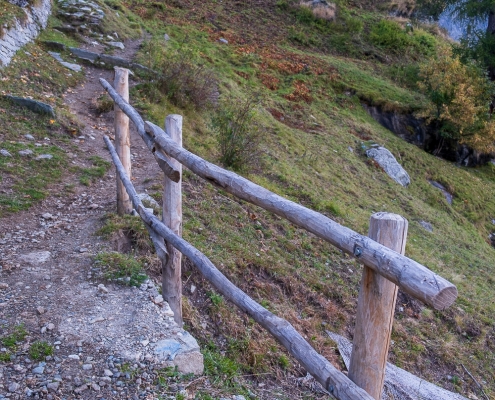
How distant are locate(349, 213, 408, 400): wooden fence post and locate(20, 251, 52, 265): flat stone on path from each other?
3.06 meters

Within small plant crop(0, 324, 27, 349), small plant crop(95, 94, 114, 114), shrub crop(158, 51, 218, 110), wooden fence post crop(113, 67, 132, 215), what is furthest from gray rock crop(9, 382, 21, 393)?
shrub crop(158, 51, 218, 110)

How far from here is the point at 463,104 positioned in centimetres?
1608

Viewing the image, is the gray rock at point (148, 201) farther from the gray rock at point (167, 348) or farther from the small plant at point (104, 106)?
the small plant at point (104, 106)

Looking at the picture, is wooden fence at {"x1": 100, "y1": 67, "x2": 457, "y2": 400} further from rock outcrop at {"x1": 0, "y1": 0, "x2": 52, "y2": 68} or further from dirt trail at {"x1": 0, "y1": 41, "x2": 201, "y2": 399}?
rock outcrop at {"x1": 0, "y1": 0, "x2": 52, "y2": 68}

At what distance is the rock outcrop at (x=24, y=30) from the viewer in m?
8.72

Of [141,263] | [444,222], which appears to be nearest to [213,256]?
[141,263]

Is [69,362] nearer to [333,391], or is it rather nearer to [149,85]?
[333,391]

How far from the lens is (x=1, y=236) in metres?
4.50

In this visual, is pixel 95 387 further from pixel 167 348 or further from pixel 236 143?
pixel 236 143

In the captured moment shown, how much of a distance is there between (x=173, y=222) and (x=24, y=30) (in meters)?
8.80

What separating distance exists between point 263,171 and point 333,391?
7.06 meters

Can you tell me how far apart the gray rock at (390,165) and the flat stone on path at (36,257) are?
11.1m

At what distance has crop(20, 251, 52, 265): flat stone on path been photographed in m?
4.06

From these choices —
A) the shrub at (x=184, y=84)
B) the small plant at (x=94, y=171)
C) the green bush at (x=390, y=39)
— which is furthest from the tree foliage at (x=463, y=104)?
the small plant at (x=94, y=171)
